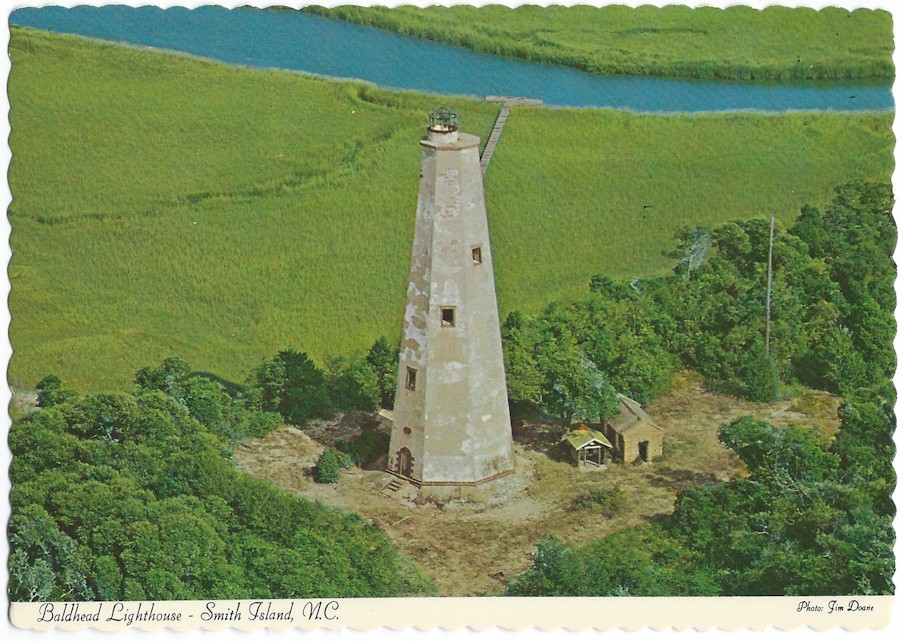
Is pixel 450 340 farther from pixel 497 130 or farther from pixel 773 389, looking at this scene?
pixel 773 389

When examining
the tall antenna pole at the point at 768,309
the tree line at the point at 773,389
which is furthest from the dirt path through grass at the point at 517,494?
the tall antenna pole at the point at 768,309

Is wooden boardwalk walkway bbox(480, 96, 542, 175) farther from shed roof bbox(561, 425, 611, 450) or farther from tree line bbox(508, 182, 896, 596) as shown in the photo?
shed roof bbox(561, 425, 611, 450)

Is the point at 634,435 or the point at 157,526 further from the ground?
the point at 634,435

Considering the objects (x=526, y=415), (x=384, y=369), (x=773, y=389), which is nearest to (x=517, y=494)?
(x=526, y=415)

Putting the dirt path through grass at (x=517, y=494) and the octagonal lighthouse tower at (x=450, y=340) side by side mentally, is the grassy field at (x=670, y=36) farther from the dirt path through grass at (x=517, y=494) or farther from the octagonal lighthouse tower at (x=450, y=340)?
the dirt path through grass at (x=517, y=494)

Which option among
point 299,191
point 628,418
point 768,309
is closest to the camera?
point 628,418

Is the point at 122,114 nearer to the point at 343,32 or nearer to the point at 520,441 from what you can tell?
the point at 343,32

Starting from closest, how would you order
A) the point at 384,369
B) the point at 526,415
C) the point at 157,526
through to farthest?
1. the point at 157,526
2. the point at 526,415
3. the point at 384,369
